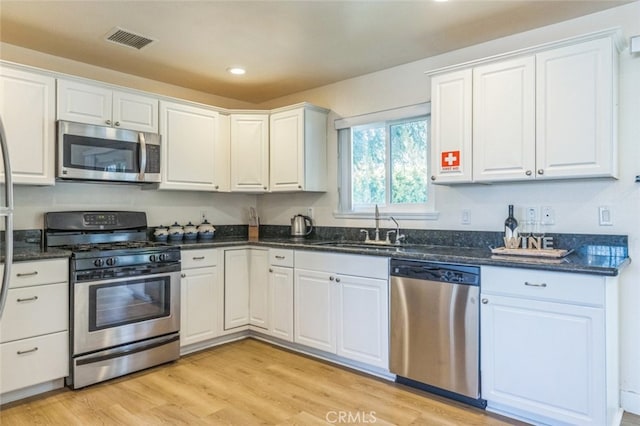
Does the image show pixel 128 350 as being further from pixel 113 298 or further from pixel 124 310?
pixel 113 298

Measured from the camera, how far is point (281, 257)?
3547 mm

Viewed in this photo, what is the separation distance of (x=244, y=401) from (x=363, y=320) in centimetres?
98

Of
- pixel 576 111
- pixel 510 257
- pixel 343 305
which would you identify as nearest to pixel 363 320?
pixel 343 305

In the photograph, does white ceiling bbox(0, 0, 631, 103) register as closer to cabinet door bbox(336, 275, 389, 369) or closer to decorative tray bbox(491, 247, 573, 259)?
decorative tray bbox(491, 247, 573, 259)

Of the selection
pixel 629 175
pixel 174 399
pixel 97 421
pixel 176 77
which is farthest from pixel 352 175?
pixel 97 421

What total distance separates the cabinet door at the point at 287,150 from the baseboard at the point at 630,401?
2.81 meters

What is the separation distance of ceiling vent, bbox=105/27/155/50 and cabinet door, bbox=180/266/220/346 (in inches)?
71.0

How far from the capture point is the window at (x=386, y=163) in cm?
347

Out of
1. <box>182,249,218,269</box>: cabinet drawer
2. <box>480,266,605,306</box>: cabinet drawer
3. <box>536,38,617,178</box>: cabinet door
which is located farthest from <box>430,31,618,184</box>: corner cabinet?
<box>182,249,218,269</box>: cabinet drawer

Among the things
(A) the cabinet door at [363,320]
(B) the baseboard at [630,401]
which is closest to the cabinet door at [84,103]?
(A) the cabinet door at [363,320]

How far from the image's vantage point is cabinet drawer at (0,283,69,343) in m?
2.47

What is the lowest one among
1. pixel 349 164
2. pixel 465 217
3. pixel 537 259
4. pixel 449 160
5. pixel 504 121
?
pixel 537 259

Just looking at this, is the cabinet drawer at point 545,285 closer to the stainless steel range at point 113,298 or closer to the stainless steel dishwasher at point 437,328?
the stainless steel dishwasher at point 437,328

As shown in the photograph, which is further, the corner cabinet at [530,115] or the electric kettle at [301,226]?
the electric kettle at [301,226]
